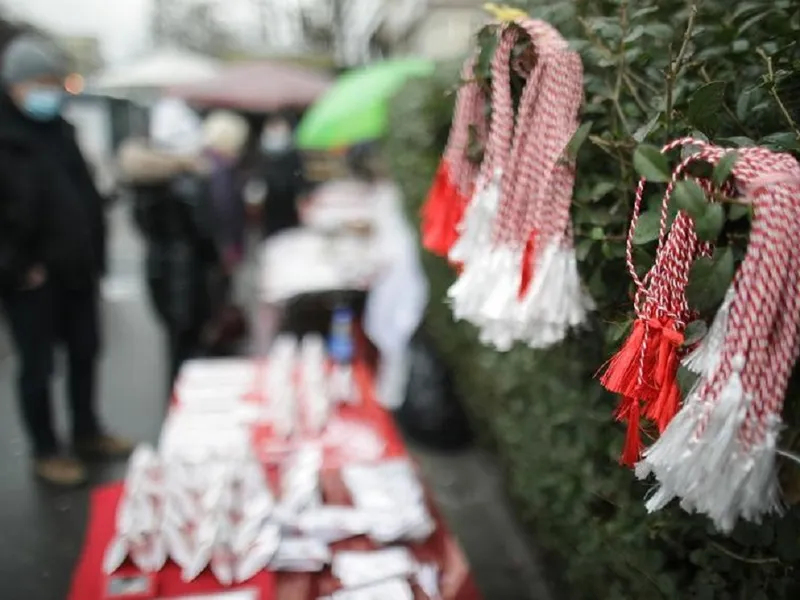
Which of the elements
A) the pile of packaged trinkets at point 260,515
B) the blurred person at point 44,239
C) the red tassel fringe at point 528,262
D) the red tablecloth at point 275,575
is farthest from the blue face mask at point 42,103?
the red tassel fringe at point 528,262

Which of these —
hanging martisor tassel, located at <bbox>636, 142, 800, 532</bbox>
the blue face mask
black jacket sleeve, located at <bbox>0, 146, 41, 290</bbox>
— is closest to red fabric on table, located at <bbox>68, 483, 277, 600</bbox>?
hanging martisor tassel, located at <bbox>636, 142, 800, 532</bbox>

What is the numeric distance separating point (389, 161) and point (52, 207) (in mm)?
3316

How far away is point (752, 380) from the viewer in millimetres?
1160

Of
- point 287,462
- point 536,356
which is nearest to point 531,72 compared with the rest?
point 536,356

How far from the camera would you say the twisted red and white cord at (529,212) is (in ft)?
5.71

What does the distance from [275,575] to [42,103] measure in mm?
2865

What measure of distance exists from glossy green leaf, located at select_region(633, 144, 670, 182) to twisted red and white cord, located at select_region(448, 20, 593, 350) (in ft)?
1.26

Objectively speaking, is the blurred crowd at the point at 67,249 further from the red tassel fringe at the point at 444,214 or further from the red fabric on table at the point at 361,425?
the red tassel fringe at the point at 444,214

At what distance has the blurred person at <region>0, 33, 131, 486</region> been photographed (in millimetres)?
3770

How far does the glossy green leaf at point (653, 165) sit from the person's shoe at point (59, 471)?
3.77 metres

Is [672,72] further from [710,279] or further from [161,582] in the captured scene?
[161,582]

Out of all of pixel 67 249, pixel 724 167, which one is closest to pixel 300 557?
pixel 724 167

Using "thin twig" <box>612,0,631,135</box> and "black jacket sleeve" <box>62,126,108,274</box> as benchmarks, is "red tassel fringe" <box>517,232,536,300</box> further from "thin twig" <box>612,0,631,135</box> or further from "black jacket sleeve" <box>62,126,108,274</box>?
"black jacket sleeve" <box>62,126,108,274</box>

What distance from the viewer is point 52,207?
12.9ft
